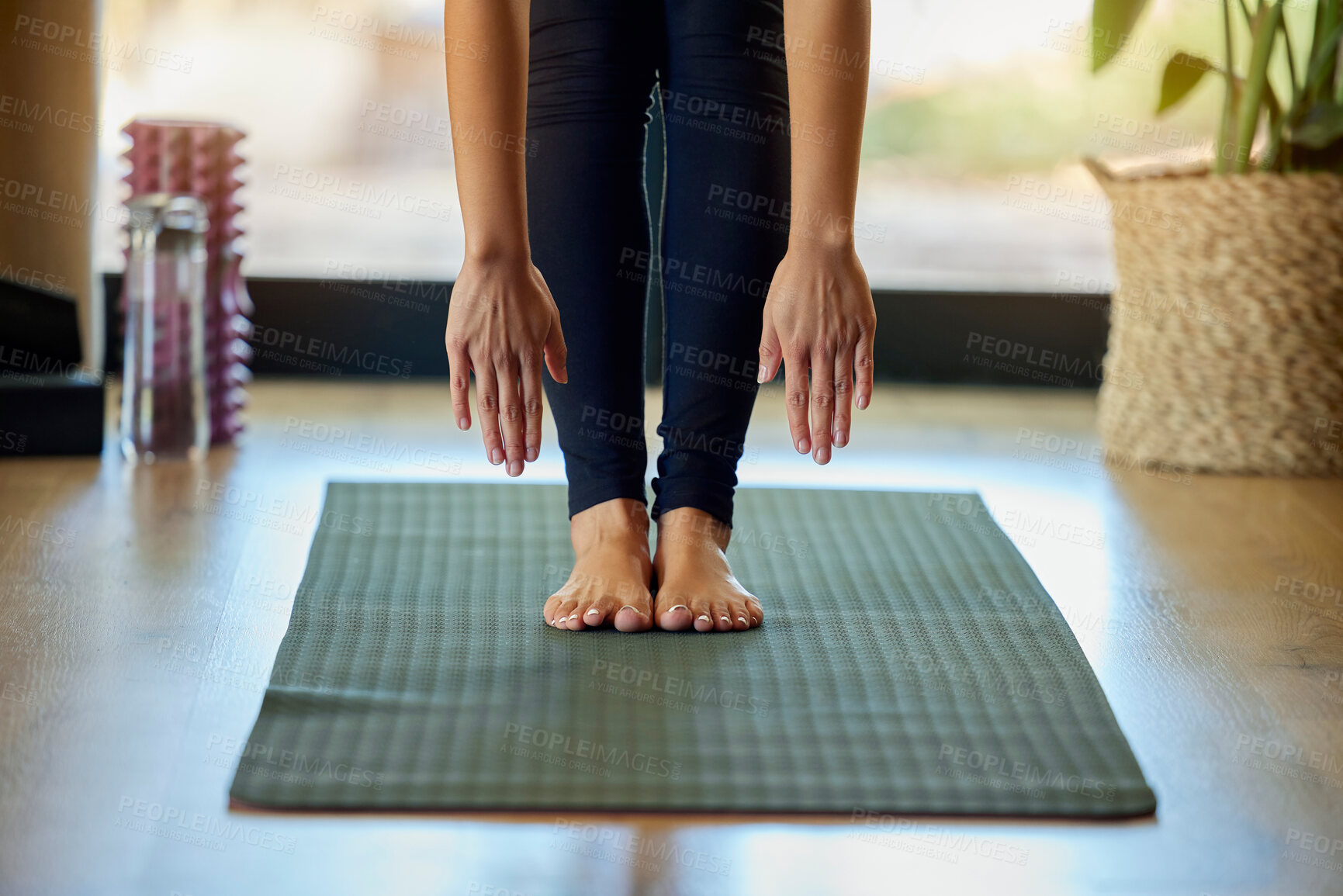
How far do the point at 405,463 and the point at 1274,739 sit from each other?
1133mm

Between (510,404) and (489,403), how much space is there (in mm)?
15

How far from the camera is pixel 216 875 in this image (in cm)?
74

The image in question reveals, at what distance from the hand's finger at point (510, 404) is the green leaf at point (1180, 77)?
127 cm

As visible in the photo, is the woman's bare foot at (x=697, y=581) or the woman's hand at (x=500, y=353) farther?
the woman's bare foot at (x=697, y=581)

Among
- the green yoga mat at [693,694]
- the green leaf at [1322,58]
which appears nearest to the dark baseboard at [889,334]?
the green leaf at [1322,58]

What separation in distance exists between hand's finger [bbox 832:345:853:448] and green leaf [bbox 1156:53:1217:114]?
1088 millimetres

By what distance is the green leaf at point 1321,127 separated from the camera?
170cm

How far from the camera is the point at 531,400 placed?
98 centimetres

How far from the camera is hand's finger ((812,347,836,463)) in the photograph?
1.00 meters

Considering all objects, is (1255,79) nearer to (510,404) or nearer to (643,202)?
(643,202)

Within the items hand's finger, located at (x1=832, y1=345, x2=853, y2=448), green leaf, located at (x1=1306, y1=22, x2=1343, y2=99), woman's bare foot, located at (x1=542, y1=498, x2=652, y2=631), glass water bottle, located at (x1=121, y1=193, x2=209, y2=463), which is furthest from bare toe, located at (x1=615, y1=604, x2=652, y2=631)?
green leaf, located at (x1=1306, y1=22, x2=1343, y2=99)

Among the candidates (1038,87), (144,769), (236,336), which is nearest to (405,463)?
(236,336)

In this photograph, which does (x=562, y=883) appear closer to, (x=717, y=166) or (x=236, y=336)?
(x=717, y=166)

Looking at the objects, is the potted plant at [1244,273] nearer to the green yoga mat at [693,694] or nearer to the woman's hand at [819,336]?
the green yoga mat at [693,694]
